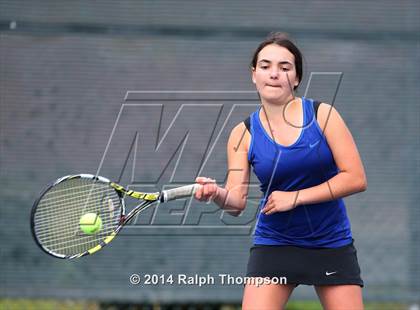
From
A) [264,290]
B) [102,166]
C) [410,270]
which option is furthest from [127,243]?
[264,290]

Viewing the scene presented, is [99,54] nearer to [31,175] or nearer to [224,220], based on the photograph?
[31,175]

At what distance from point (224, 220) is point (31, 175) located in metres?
1.16

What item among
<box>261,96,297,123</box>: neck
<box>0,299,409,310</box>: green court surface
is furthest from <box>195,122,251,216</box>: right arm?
<box>0,299,409,310</box>: green court surface

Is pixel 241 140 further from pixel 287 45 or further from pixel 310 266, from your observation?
pixel 310 266

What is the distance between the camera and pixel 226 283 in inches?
219

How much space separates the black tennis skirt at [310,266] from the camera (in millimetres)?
3625

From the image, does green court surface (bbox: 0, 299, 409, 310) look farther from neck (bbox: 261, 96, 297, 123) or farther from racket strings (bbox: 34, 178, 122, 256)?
neck (bbox: 261, 96, 297, 123)

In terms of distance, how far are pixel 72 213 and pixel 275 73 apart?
132 centimetres

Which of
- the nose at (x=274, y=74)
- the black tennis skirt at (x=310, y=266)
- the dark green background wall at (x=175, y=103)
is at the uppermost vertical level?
the dark green background wall at (x=175, y=103)

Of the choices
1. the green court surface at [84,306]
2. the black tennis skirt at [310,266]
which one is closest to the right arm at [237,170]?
the black tennis skirt at [310,266]

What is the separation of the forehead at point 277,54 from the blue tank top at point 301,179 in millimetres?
187

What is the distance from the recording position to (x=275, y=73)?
3637 millimetres

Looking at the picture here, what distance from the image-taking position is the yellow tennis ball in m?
4.00

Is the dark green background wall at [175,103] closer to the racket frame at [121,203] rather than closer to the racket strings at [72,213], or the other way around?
the racket strings at [72,213]
